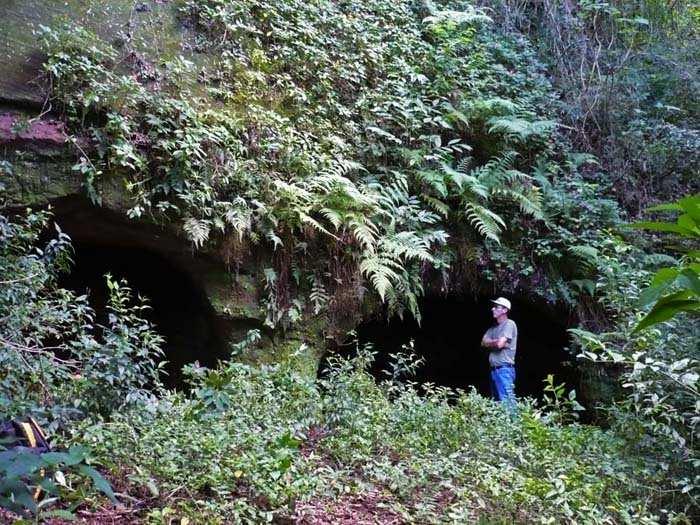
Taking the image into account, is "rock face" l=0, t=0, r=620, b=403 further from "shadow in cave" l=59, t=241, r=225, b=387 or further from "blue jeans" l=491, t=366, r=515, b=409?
"blue jeans" l=491, t=366, r=515, b=409

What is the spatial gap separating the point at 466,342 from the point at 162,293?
5.25 metres

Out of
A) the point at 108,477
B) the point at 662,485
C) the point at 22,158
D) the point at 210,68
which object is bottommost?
the point at 662,485

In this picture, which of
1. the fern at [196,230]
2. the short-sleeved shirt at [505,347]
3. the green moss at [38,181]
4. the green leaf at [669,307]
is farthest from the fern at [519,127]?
the green leaf at [669,307]

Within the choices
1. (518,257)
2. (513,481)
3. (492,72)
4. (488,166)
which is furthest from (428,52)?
(513,481)

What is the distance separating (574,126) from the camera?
1005 cm

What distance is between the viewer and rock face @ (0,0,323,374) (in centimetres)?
606

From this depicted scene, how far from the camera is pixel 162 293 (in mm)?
7977

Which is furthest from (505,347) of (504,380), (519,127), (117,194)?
(117,194)

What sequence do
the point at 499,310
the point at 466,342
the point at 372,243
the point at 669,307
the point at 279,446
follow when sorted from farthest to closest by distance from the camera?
1. the point at 466,342
2. the point at 499,310
3. the point at 372,243
4. the point at 279,446
5. the point at 669,307

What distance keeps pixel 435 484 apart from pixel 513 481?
0.53m

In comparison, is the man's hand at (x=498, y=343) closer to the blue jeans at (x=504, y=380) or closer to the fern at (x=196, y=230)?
the blue jeans at (x=504, y=380)

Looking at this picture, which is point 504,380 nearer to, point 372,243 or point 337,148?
point 372,243

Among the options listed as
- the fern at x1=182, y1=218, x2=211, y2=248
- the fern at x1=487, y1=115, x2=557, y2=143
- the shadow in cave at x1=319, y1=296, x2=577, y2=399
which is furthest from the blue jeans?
the fern at x1=182, y1=218, x2=211, y2=248

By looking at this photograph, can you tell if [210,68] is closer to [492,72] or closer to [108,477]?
[492,72]
